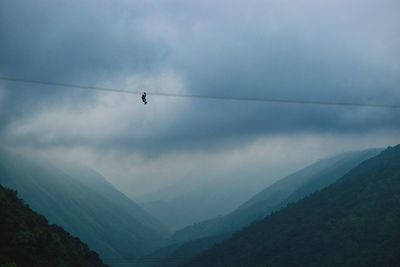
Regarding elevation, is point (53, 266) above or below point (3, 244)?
below

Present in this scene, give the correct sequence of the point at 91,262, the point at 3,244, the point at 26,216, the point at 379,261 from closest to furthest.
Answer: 1. the point at 3,244
2. the point at 26,216
3. the point at 91,262
4. the point at 379,261

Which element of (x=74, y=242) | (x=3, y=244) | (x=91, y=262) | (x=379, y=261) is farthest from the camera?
(x=379, y=261)

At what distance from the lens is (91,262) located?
119438 mm

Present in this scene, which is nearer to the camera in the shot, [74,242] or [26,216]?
[26,216]

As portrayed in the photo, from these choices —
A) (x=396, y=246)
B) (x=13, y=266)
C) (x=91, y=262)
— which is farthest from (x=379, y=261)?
(x=13, y=266)

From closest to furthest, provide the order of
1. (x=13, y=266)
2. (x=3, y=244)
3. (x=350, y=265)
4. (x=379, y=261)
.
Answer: (x=13, y=266), (x=3, y=244), (x=379, y=261), (x=350, y=265)

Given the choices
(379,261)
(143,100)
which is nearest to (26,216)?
(143,100)

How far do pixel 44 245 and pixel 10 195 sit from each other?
3956 centimetres

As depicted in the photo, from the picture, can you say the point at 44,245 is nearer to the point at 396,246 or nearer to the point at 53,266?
the point at 53,266

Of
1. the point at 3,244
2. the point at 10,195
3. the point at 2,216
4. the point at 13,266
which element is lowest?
the point at 13,266

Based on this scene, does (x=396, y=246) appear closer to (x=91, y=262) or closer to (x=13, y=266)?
(x=91, y=262)

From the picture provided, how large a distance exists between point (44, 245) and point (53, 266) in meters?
10.7

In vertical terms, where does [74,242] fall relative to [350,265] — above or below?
above

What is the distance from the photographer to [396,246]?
184 metres
